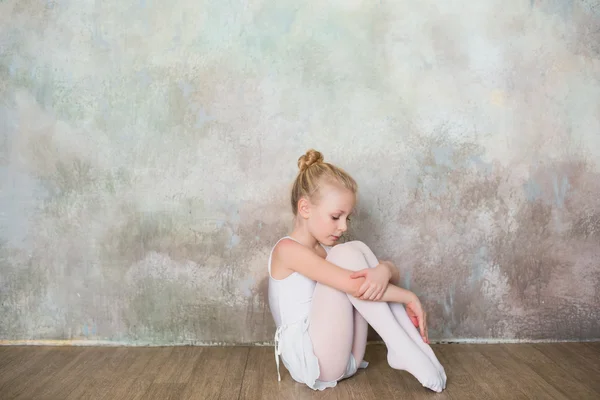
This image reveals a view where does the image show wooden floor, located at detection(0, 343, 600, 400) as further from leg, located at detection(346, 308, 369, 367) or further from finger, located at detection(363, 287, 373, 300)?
finger, located at detection(363, 287, 373, 300)

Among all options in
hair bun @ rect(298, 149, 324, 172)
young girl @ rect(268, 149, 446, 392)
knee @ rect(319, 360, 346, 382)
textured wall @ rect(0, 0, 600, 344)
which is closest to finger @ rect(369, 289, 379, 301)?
young girl @ rect(268, 149, 446, 392)

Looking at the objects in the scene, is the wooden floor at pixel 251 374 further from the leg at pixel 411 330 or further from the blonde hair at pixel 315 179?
the blonde hair at pixel 315 179

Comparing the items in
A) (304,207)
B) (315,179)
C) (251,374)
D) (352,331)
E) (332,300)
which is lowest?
(251,374)

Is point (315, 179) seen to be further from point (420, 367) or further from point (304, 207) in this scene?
point (420, 367)

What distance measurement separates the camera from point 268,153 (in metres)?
2.66

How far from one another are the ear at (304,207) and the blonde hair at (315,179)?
2cm

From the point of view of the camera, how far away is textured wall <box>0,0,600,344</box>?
264 cm

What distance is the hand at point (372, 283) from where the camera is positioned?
2.05 m

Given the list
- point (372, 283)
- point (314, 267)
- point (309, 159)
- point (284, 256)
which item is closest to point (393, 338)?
point (372, 283)

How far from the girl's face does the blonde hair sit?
0.02m

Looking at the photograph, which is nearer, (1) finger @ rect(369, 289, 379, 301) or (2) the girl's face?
(1) finger @ rect(369, 289, 379, 301)

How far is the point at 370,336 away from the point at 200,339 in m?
0.71

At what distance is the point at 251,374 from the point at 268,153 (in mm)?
891

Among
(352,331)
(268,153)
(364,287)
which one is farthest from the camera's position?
(268,153)
